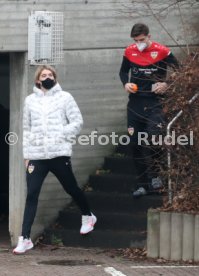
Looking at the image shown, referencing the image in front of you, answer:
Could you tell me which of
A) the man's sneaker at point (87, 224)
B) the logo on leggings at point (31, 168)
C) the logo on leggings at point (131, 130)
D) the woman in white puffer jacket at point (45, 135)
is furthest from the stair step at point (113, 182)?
the logo on leggings at point (31, 168)

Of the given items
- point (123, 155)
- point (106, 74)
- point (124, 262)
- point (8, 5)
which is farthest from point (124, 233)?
point (8, 5)

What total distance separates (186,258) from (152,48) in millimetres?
2535

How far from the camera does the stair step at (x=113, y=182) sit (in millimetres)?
10703

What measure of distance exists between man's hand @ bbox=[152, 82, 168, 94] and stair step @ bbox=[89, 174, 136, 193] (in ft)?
3.96

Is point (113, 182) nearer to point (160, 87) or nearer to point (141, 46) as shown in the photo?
point (160, 87)

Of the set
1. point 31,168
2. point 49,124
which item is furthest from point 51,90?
point 31,168

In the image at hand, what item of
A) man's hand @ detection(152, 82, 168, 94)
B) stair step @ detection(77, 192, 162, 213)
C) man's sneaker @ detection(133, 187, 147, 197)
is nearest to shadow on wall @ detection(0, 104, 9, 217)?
stair step @ detection(77, 192, 162, 213)

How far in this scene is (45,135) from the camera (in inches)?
384

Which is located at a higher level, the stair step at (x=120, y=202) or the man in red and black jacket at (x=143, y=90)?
the man in red and black jacket at (x=143, y=90)

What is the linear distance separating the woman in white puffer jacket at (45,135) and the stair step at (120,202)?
31.2 inches

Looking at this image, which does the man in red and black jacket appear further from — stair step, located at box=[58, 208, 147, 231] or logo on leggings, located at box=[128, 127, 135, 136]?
stair step, located at box=[58, 208, 147, 231]

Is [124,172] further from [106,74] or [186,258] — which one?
[186,258]

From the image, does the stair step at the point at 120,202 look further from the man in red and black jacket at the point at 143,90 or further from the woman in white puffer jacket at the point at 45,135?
the woman in white puffer jacket at the point at 45,135

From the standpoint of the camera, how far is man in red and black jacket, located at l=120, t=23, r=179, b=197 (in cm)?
1016
